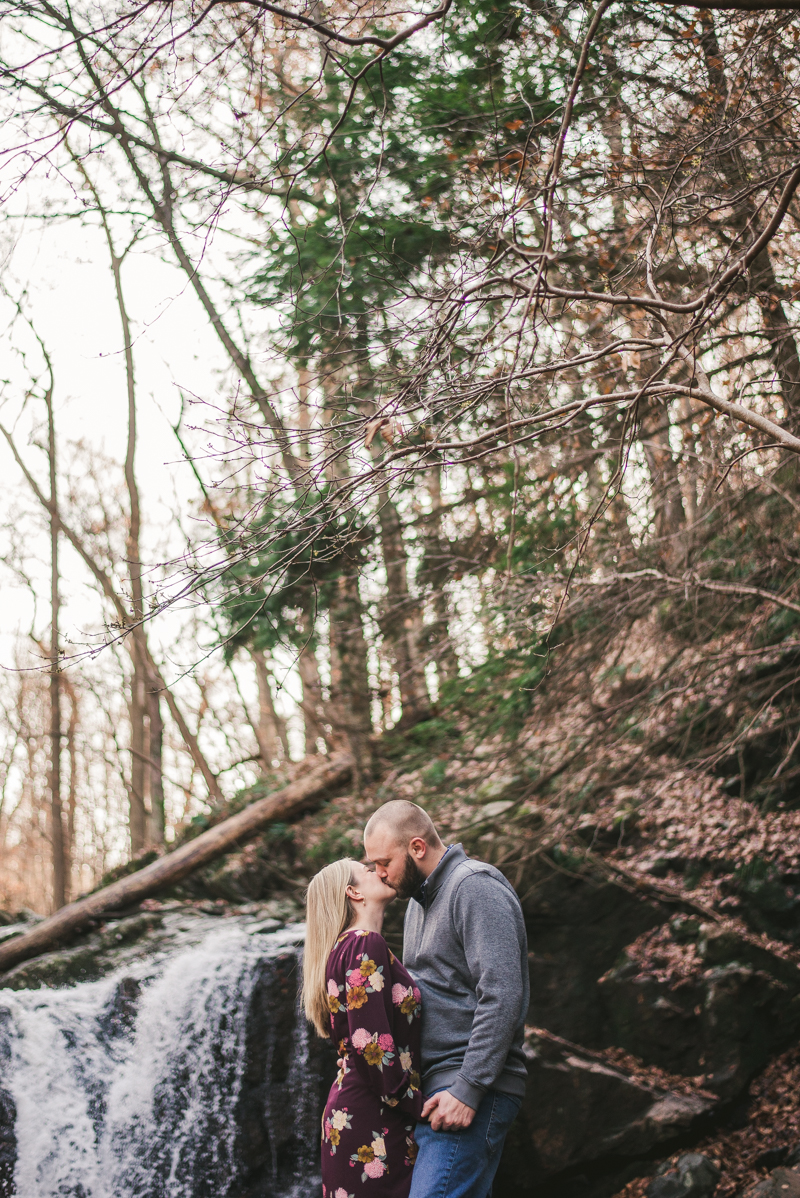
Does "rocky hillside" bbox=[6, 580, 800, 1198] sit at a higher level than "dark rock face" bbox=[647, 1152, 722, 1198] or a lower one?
higher

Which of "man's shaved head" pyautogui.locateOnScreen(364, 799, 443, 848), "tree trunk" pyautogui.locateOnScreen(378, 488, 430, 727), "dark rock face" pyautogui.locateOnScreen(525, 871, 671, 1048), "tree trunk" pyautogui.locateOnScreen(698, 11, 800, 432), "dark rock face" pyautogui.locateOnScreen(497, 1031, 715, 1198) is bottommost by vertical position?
"dark rock face" pyautogui.locateOnScreen(497, 1031, 715, 1198)

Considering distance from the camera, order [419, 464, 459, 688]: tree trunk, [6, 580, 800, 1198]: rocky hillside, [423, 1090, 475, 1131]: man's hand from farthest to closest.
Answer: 1. [419, 464, 459, 688]: tree trunk
2. [6, 580, 800, 1198]: rocky hillside
3. [423, 1090, 475, 1131]: man's hand

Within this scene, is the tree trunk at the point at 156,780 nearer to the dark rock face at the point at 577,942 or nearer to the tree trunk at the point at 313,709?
the tree trunk at the point at 313,709

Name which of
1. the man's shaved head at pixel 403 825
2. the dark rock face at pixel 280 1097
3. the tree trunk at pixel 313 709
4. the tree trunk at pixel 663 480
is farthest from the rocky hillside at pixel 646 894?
the man's shaved head at pixel 403 825

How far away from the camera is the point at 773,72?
4957mm

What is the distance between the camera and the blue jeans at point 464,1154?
237cm

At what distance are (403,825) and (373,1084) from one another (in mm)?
741

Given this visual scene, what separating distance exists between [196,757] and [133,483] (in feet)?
14.6

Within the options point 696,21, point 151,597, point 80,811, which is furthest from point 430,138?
point 80,811

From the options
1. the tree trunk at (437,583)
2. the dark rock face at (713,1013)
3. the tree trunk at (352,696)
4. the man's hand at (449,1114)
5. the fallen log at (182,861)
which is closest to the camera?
the man's hand at (449,1114)

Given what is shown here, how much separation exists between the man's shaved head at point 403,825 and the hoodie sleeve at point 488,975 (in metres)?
0.22

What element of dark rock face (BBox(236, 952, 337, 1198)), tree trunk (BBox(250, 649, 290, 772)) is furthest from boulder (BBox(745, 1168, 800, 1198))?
tree trunk (BBox(250, 649, 290, 772))

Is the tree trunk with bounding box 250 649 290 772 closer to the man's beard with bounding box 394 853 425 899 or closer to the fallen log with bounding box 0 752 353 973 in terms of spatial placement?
the fallen log with bounding box 0 752 353 973

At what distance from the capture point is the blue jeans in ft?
7.76
